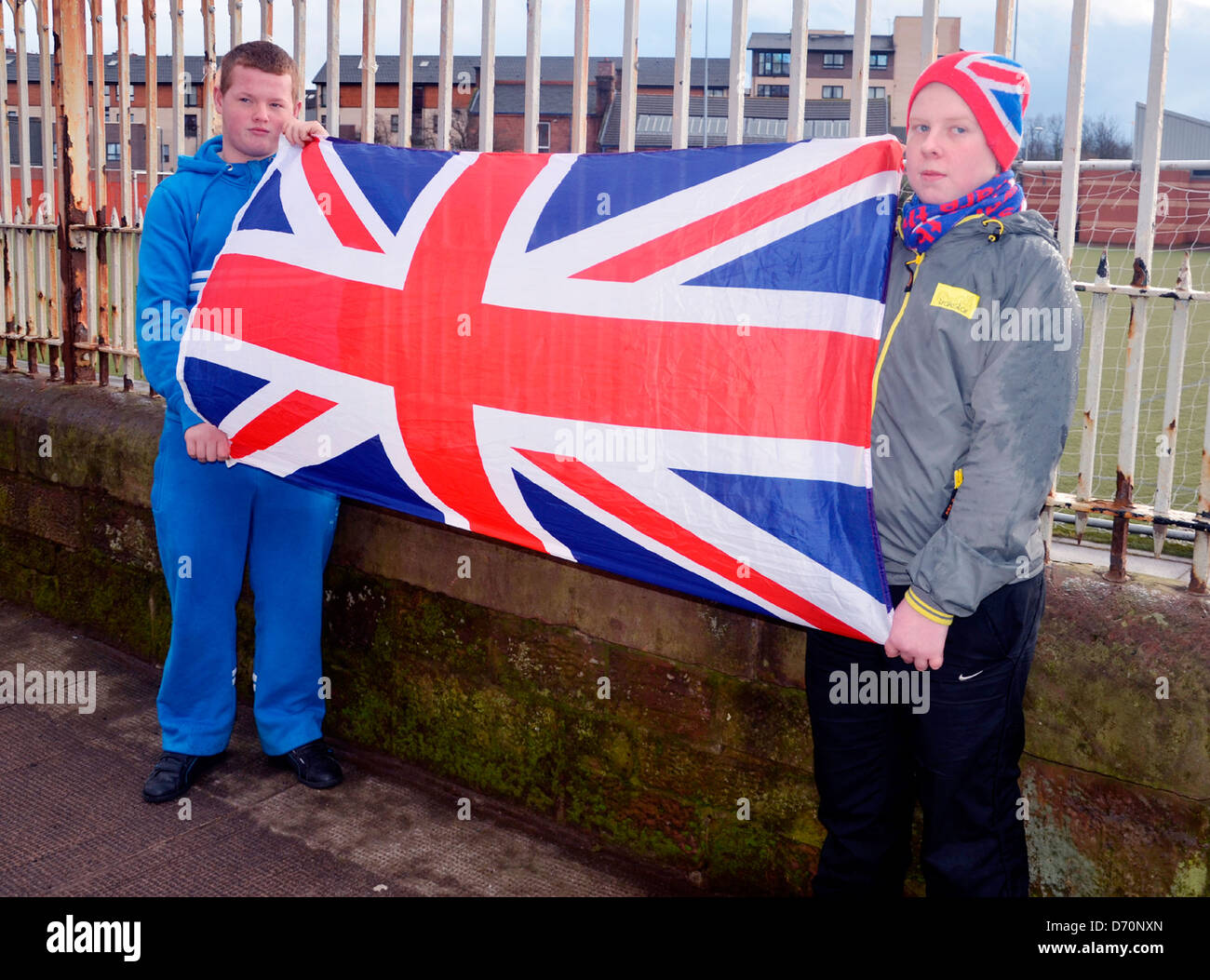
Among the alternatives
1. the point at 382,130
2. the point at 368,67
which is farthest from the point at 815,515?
the point at 382,130

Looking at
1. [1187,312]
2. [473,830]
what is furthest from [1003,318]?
[473,830]

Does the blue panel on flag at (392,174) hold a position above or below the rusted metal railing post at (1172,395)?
above

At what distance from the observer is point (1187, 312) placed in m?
2.75

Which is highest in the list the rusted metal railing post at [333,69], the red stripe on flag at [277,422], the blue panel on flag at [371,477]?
the rusted metal railing post at [333,69]

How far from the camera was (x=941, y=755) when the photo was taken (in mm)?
2426

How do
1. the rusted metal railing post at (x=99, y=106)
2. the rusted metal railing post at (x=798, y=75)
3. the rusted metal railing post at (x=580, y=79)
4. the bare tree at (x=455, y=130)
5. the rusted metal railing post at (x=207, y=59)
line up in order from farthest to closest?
the rusted metal railing post at (x=99, y=106)
the rusted metal railing post at (x=207, y=59)
the bare tree at (x=455, y=130)
the rusted metal railing post at (x=580, y=79)
the rusted metal railing post at (x=798, y=75)

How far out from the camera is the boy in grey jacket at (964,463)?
87.2 inches

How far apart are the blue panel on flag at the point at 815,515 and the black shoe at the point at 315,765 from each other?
6.76 ft

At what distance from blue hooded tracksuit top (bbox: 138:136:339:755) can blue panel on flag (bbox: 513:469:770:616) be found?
1290mm

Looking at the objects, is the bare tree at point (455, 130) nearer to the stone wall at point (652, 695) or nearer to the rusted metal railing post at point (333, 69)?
the rusted metal railing post at point (333, 69)

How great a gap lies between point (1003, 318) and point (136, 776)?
3.25 metres

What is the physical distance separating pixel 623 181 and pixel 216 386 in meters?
1.38

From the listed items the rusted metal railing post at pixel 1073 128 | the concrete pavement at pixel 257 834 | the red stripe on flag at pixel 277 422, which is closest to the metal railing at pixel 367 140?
the rusted metal railing post at pixel 1073 128

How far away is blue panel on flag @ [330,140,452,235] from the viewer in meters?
3.24
